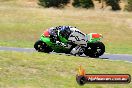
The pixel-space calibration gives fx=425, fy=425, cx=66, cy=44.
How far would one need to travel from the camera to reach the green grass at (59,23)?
46156 mm

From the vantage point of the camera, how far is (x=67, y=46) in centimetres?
2442

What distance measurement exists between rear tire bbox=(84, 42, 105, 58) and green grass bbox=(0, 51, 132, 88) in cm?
300

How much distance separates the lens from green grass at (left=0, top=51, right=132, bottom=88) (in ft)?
51.8

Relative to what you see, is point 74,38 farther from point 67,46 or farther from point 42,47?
point 42,47

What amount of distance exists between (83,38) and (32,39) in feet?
70.0

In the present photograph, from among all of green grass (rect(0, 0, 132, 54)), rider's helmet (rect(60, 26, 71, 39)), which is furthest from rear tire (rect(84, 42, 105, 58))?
green grass (rect(0, 0, 132, 54))

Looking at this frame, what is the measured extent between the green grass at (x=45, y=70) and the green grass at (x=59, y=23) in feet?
76.2

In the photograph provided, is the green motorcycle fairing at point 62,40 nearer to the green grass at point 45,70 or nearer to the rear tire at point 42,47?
the rear tire at point 42,47

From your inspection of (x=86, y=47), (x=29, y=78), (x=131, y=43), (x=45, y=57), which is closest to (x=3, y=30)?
(x=131, y=43)

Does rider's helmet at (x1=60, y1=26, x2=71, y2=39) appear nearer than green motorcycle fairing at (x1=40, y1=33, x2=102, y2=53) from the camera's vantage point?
Yes

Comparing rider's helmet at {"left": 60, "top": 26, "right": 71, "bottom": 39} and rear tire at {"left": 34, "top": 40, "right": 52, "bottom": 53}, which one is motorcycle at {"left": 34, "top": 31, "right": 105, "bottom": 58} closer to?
rear tire at {"left": 34, "top": 40, "right": 52, "bottom": 53}

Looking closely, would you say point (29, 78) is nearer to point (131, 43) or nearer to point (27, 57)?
point (27, 57)

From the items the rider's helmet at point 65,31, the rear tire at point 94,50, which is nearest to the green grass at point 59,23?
the rear tire at point 94,50

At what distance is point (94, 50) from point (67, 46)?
157 cm
